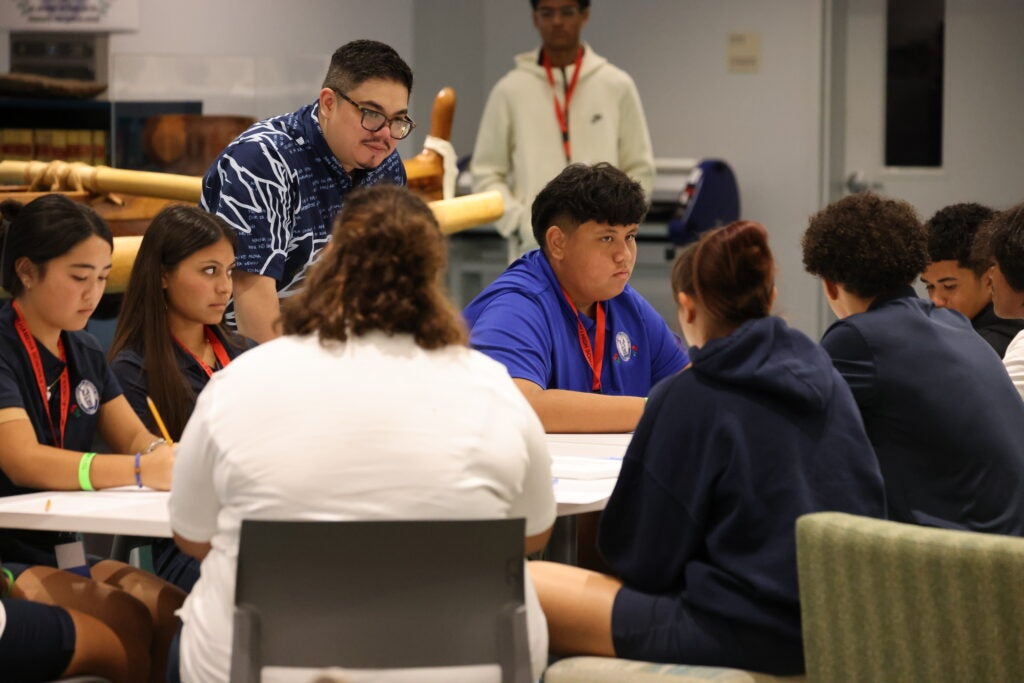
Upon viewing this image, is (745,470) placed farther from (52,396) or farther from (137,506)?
(52,396)

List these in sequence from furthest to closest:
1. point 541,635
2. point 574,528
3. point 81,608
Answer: point 574,528 < point 81,608 < point 541,635

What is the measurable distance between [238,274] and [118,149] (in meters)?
2.60

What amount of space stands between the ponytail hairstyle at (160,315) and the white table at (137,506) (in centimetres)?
37

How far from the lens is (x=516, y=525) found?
69.6 inches

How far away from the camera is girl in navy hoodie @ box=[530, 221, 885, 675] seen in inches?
80.0

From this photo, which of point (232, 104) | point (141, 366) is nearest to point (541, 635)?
point (141, 366)

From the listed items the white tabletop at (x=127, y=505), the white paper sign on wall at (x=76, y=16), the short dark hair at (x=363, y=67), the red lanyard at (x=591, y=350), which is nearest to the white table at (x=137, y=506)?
the white tabletop at (x=127, y=505)

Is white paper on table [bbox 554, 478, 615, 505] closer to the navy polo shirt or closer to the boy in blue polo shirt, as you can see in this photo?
the boy in blue polo shirt

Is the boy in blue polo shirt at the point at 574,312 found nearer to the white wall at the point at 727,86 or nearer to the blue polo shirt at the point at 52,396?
the blue polo shirt at the point at 52,396

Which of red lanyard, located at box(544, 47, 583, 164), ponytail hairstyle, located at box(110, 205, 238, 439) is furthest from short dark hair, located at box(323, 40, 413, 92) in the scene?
red lanyard, located at box(544, 47, 583, 164)

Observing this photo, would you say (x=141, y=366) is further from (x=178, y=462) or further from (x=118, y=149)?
(x=118, y=149)

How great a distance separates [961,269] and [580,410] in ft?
3.77

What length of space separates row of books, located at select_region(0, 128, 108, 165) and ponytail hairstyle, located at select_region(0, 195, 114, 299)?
3.78m

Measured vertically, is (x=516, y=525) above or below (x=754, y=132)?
below
